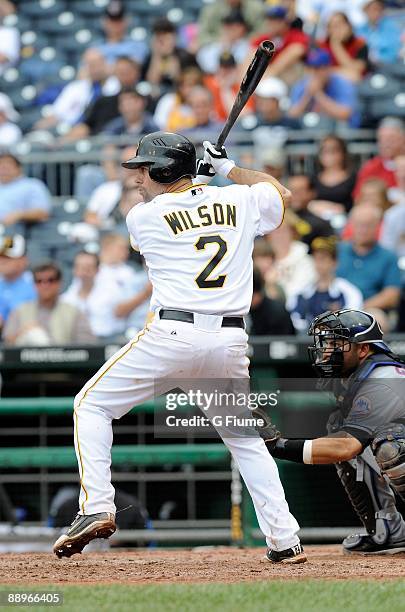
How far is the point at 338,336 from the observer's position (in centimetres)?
516

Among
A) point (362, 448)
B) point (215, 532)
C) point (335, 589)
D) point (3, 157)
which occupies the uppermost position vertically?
point (3, 157)

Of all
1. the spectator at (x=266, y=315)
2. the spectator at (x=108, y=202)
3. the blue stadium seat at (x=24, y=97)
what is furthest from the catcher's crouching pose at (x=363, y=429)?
the blue stadium seat at (x=24, y=97)

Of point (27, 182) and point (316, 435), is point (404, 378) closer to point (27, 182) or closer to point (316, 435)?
point (316, 435)

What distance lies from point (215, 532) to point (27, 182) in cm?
428

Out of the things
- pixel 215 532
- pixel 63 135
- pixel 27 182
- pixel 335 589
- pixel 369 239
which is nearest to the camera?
pixel 335 589

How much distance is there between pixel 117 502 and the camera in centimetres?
698

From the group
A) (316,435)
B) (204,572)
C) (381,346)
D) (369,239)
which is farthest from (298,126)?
(204,572)

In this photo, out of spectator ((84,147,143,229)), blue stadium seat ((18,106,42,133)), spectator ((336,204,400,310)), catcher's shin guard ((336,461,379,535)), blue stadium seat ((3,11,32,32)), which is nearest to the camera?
catcher's shin guard ((336,461,379,535))

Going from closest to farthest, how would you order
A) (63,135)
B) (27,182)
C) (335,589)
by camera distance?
(335,589) → (27,182) → (63,135)

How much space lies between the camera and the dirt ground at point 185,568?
4.45 metres

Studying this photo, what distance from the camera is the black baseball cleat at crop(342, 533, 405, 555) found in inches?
214

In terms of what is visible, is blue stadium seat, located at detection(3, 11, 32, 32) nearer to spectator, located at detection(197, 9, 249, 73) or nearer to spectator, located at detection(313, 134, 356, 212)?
spectator, located at detection(197, 9, 249, 73)

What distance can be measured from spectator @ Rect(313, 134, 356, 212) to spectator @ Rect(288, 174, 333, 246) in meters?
0.14

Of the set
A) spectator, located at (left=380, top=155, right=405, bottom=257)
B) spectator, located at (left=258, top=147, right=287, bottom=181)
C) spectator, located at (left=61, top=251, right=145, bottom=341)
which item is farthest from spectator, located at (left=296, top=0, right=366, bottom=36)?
spectator, located at (left=61, top=251, right=145, bottom=341)
